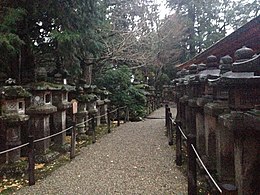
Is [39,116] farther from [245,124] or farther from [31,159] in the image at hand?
[245,124]

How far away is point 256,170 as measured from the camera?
300 centimetres

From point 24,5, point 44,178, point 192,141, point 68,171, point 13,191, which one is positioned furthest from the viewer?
point 24,5

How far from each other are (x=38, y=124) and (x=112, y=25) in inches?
323

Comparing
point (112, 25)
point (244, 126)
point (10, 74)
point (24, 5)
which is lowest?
point (244, 126)

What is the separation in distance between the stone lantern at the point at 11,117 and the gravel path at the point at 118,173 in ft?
3.77

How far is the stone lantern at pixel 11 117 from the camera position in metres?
5.50

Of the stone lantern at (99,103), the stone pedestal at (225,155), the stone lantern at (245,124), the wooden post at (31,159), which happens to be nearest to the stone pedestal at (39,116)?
the wooden post at (31,159)

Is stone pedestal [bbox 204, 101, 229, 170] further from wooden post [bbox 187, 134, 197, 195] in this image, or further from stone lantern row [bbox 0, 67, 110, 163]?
stone lantern row [bbox 0, 67, 110, 163]

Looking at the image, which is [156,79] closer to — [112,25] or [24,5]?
[112,25]

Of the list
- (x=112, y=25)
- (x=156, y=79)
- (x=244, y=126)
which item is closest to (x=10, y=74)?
(x=112, y=25)

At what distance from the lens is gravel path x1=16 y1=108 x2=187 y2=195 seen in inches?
186

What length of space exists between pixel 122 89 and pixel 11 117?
1007 centimetres

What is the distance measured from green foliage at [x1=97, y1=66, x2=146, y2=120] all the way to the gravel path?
634 cm

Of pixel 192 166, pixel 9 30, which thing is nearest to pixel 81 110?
pixel 9 30
